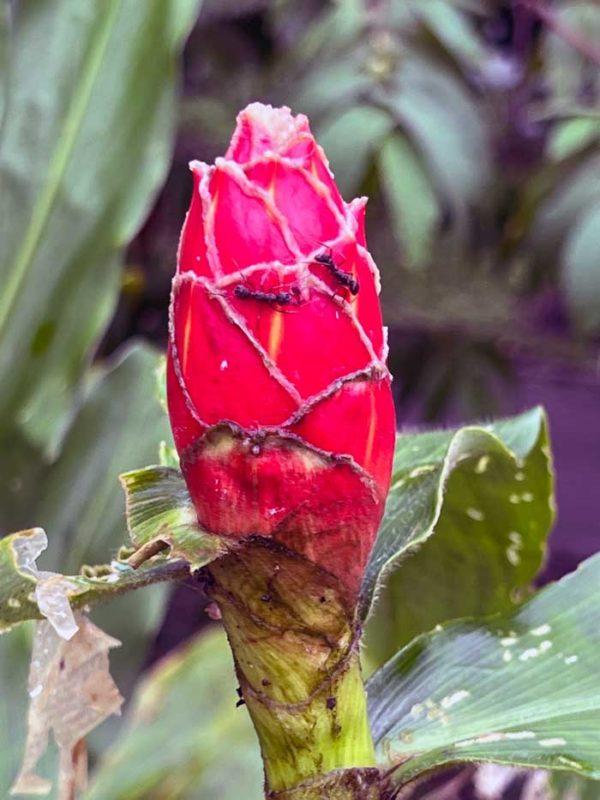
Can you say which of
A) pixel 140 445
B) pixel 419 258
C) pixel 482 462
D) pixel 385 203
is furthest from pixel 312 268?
pixel 385 203

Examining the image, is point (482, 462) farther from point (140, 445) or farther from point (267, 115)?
point (140, 445)

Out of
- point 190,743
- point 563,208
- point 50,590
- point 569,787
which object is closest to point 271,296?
point 50,590

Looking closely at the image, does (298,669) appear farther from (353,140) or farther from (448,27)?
(448,27)

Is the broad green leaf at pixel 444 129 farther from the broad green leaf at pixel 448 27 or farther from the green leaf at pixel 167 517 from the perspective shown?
the green leaf at pixel 167 517

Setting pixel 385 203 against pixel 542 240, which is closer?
pixel 542 240

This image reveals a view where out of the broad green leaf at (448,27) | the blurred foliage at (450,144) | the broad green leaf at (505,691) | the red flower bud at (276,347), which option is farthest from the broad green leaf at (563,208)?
the red flower bud at (276,347)
